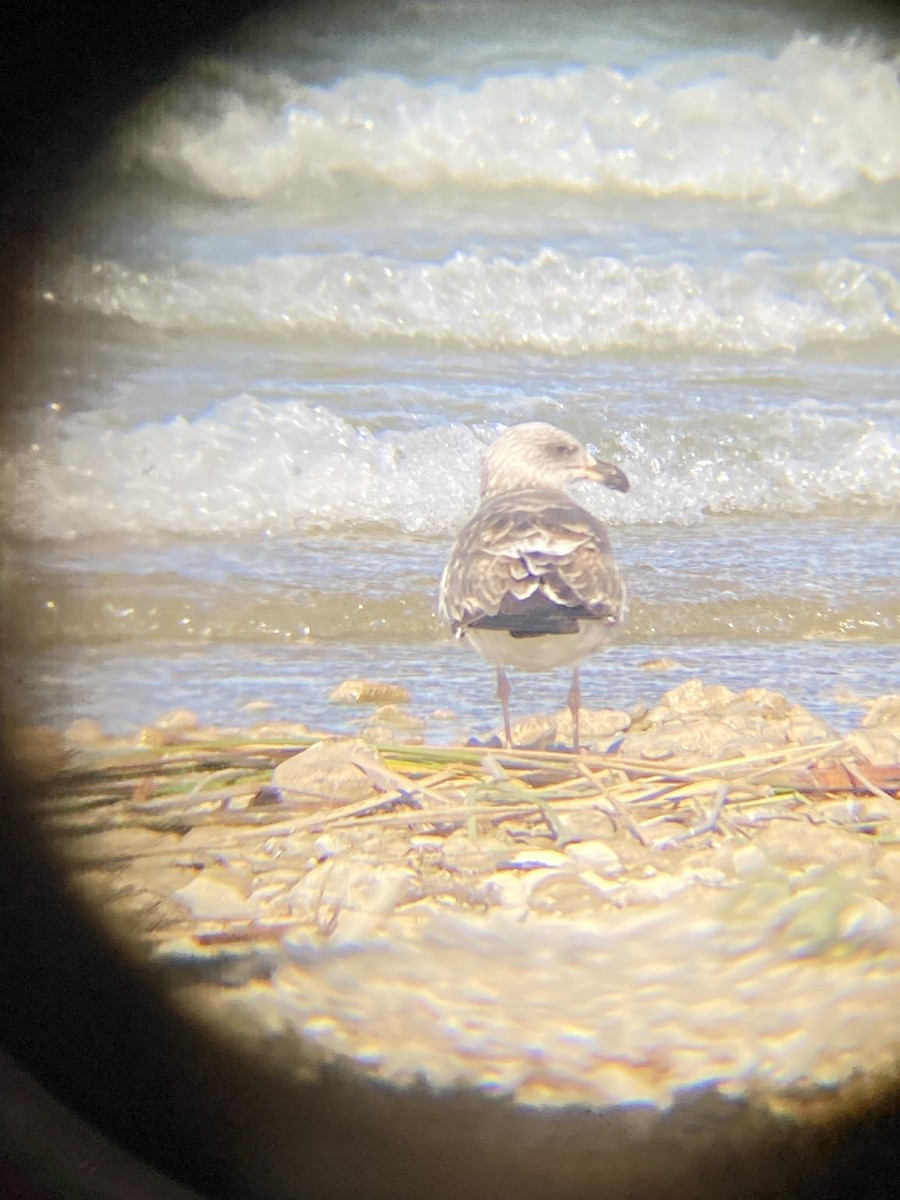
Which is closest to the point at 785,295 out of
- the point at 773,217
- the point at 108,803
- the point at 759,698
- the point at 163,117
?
the point at 773,217

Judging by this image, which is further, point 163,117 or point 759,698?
point 759,698

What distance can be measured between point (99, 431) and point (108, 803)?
18.1 inches

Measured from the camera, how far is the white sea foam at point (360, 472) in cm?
135

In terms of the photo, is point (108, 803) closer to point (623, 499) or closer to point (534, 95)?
point (623, 499)

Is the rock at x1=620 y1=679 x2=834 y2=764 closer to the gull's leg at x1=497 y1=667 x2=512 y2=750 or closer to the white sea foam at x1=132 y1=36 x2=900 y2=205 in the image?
the gull's leg at x1=497 y1=667 x2=512 y2=750

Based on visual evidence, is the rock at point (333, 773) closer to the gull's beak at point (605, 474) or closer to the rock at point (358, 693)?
the rock at point (358, 693)

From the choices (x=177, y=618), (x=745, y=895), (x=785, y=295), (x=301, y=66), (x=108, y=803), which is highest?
(x=301, y=66)

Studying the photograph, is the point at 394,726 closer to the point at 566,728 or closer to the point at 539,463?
the point at 566,728

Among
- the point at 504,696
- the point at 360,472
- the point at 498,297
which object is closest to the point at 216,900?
the point at 504,696

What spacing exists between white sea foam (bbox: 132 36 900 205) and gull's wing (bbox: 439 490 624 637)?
1.25ft

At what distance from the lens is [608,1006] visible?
1365 mm

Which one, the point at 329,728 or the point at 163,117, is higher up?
the point at 163,117

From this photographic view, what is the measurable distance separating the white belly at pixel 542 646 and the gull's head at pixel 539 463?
17 cm

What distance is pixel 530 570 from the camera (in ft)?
4.37
